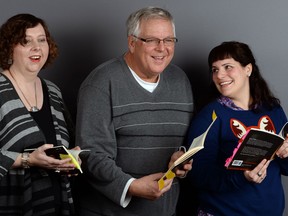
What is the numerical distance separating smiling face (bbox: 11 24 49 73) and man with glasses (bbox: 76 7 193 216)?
215mm

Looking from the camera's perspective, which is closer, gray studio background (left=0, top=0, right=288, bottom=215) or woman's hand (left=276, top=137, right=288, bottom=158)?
woman's hand (left=276, top=137, right=288, bottom=158)

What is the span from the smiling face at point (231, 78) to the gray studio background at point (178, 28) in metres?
0.31

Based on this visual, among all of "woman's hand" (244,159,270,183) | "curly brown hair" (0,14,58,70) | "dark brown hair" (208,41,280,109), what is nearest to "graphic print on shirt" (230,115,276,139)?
"dark brown hair" (208,41,280,109)

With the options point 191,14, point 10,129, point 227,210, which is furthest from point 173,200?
point 191,14

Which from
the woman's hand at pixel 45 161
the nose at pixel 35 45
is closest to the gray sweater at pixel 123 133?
the woman's hand at pixel 45 161

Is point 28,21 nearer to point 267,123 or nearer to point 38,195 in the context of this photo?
point 38,195

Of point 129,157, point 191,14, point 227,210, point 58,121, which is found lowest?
point 227,210

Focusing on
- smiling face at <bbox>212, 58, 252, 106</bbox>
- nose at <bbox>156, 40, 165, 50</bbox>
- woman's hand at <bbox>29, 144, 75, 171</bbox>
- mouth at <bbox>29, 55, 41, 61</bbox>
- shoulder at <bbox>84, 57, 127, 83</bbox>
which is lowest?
woman's hand at <bbox>29, 144, 75, 171</bbox>

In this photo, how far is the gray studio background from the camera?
2.59 metres

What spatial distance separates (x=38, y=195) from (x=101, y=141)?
1.12 feet

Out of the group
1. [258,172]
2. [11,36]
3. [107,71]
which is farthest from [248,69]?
[11,36]

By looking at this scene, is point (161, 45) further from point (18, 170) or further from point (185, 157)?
point (18, 170)

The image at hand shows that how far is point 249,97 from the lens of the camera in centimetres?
235

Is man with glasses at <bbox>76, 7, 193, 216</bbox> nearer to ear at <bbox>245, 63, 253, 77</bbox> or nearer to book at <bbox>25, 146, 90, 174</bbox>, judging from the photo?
book at <bbox>25, 146, 90, 174</bbox>
